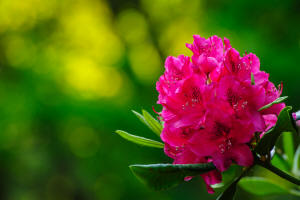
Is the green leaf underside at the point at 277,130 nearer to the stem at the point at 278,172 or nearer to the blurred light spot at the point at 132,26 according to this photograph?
the stem at the point at 278,172

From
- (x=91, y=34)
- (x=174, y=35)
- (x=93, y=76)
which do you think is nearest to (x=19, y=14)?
(x=91, y=34)

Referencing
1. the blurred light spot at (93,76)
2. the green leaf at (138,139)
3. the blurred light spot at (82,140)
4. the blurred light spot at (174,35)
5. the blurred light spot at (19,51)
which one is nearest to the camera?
the green leaf at (138,139)

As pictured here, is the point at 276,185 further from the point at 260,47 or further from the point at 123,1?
the point at 123,1

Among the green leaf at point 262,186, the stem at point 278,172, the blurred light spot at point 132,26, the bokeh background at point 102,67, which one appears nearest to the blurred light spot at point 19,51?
the bokeh background at point 102,67

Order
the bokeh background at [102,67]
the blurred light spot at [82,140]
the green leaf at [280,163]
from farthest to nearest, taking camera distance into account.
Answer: the blurred light spot at [82,140] → the bokeh background at [102,67] → the green leaf at [280,163]

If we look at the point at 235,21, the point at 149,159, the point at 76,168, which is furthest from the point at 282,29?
the point at 76,168

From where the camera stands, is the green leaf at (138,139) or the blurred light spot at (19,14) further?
the blurred light spot at (19,14)

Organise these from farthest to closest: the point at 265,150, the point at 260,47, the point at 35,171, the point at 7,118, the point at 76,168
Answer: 1. the point at 35,171
2. the point at 76,168
3. the point at 7,118
4. the point at 260,47
5. the point at 265,150
